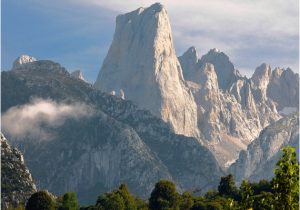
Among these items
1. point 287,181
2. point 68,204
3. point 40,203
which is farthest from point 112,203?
point 287,181

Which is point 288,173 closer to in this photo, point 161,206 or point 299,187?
point 299,187

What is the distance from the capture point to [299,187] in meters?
39.3

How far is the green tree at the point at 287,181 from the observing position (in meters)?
39.0

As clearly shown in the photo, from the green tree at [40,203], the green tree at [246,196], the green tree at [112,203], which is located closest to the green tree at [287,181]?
the green tree at [246,196]

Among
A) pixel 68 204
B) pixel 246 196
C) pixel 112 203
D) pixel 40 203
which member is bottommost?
pixel 246 196

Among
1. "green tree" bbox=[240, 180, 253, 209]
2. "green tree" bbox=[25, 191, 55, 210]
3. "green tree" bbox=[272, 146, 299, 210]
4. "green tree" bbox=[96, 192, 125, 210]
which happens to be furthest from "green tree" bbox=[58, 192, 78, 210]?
"green tree" bbox=[272, 146, 299, 210]

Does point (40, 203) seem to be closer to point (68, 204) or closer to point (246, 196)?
point (68, 204)

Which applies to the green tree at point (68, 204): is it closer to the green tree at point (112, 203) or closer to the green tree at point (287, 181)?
the green tree at point (112, 203)

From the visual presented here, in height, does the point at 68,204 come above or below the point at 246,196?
above

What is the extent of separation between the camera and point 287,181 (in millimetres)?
39250

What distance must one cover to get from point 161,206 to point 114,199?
48.4 ft

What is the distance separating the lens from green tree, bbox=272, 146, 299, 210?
3900cm

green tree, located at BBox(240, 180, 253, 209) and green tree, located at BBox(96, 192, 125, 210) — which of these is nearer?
green tree, located at BBox(240, 180, 253, 209)

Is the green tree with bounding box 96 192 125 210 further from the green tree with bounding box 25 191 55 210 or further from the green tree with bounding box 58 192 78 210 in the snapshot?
the green tree with bounding box 25 191 55 210
